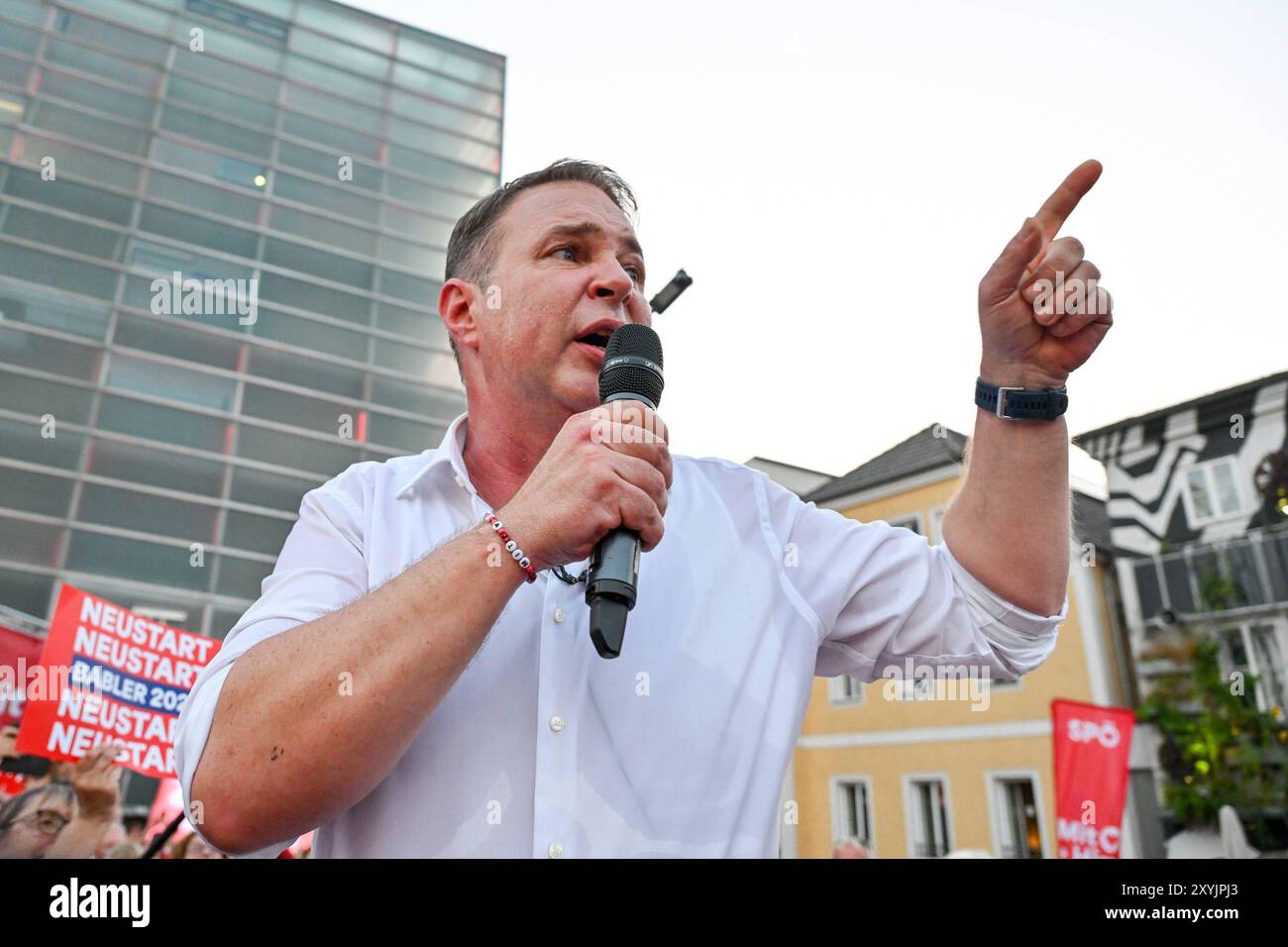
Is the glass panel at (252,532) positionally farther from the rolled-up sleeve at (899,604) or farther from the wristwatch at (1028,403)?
the wristwatch at (1028,403)

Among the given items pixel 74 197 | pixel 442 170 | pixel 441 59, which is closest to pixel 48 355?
pixel 74 197

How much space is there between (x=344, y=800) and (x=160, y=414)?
940 inches

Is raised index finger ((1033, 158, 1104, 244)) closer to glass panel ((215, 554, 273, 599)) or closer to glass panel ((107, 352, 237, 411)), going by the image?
glass panel ((215, 554, 273, 599))

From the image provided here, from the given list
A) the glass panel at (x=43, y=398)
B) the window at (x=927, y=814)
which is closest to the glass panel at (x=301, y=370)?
the glass panel at (x=43, y=398)

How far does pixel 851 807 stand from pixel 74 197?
23513 mm

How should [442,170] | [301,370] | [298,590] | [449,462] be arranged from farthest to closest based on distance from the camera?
[442,170], [301,370], [449,462], [298,590]

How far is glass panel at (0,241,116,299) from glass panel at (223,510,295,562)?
651 centimetres

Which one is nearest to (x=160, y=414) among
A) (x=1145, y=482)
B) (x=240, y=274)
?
(x=240, y=274)

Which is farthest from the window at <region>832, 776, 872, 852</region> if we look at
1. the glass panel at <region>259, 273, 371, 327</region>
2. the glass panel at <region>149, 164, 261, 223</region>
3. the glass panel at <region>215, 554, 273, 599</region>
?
the glass panel at <region>149, 164, 261, 223</region>

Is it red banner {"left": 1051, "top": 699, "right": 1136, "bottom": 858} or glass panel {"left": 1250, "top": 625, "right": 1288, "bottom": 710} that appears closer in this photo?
red banner {"left": 1051, "top": 699, "right": 1136, "bottom": 858}

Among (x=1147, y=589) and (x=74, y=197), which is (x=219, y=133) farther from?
(x=1147, y=589)

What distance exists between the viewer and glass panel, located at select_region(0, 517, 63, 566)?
65.5ft

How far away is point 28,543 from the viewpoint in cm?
2009

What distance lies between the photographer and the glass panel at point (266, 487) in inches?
874
